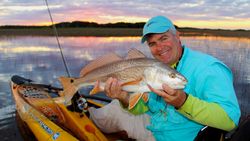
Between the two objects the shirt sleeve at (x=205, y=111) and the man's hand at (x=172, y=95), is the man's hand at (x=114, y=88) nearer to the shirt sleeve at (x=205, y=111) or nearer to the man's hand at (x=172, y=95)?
the man's hand at (x=172, y=95)

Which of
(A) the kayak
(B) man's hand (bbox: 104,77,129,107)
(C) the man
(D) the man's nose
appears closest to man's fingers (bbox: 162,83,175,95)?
(C) the man

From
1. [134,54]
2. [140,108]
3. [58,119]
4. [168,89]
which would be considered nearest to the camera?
[168,89]

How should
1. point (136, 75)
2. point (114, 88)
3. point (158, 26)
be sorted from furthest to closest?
point (158, 26), point (114, 88), point (136, 75)

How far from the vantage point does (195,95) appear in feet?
11.9

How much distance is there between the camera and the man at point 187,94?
3188 mm

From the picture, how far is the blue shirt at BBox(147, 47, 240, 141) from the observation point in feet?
10.8

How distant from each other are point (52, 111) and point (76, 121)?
0.79 m

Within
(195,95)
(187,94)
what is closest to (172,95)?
(187,94)

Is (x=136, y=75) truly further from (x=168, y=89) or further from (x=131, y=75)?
(x=168, y=89)

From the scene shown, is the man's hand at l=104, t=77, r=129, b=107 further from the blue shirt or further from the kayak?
the kayak

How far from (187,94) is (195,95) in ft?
1.52

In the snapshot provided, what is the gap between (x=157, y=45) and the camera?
3.93 metres

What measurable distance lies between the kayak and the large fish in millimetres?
1883

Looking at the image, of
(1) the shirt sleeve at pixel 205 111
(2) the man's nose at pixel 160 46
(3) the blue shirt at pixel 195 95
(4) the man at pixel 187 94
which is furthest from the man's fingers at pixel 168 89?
(2) the man's nose at pixel 160 46
